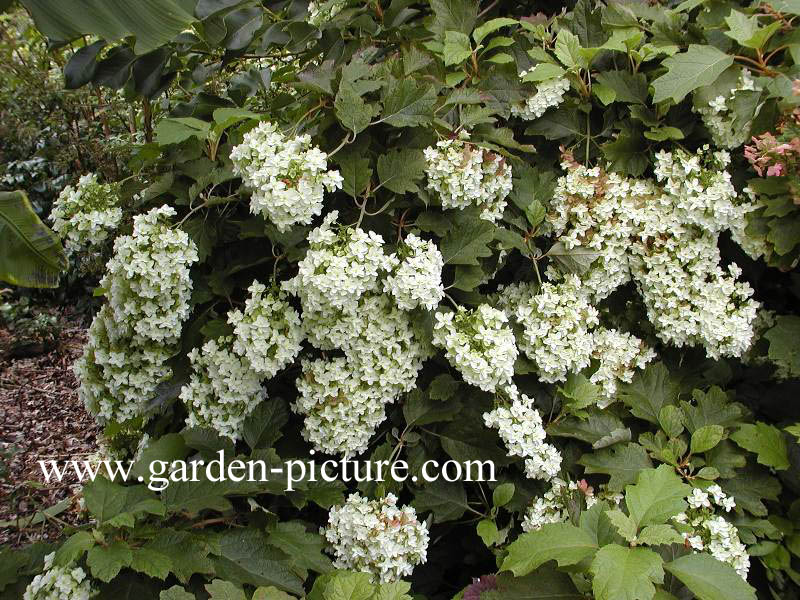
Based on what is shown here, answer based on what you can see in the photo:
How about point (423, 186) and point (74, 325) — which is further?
point (74, 325)

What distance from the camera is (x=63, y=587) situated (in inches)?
57.4

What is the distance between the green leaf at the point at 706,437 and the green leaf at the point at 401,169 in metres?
1.02

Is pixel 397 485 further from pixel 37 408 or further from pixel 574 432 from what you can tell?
pixel 37 408

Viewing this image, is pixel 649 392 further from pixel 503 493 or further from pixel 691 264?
pixel 503 493

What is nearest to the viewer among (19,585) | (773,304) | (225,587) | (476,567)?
(225,587)

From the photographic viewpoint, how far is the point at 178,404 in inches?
79.7

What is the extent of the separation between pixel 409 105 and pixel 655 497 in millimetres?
1067

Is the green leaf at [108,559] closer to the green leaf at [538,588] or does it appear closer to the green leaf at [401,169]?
the green leaf at [538,588]

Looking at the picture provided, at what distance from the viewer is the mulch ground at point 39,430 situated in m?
3.56

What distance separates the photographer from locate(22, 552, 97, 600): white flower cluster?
57.6 inches

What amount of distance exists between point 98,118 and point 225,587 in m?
5.83

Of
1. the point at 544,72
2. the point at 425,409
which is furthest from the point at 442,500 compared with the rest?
the point at 544,72

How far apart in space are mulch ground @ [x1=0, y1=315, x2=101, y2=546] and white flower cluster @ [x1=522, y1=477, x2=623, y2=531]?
230 centimetres

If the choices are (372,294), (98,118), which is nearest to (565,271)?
(372,294)
